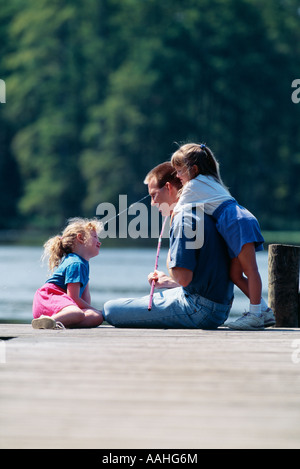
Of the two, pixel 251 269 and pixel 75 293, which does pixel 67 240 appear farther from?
pixel 251 269

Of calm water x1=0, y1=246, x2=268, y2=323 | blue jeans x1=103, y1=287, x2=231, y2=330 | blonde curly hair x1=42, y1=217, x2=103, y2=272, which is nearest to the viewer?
blue jeans x1=103, y1=287, x2=231, y2=330

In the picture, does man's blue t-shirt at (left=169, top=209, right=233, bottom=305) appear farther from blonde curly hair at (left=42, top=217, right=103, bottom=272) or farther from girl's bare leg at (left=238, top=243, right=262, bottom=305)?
blonde curly hair at (left=42, top=217, right=103, bottom=272)

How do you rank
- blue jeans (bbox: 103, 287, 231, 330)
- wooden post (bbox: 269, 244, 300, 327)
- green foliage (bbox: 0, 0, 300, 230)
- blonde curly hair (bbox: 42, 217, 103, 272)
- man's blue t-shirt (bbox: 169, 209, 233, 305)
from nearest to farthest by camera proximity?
1. man's blue t-shirt (bbox: 169, 209, 233, 305)
2. blue jeans (bbox: 103, 287, 231, 330)
3. blonde curly hair (bbox: 42, 217, 103, 272)
4. wooden post (bbox: 269, 244, 300, 327)
5. green foliage (bbox: 0, 0, 300, 230)

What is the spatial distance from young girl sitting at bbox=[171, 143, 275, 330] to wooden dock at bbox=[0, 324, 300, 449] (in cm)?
38

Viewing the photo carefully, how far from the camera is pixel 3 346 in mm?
4070

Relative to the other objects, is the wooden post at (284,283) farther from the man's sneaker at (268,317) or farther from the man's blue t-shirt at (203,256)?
the man's blue t-shirt at (203,256)

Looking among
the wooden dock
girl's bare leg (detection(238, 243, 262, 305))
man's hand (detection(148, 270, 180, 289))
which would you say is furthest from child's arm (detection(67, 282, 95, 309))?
girl's bare leg (detection(238, 243, 262, 305))

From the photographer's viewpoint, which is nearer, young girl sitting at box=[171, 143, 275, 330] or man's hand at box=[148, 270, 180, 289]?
young girl sitting at box=[171, 143, 275, 330]

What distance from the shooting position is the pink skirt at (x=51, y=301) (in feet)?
16.6

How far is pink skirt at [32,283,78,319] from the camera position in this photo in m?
5.07

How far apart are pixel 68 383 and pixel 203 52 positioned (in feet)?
130

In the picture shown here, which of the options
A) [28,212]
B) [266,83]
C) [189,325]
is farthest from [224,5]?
[189,325]

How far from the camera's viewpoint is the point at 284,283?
591 cm

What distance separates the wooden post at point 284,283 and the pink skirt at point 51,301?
150 cm
